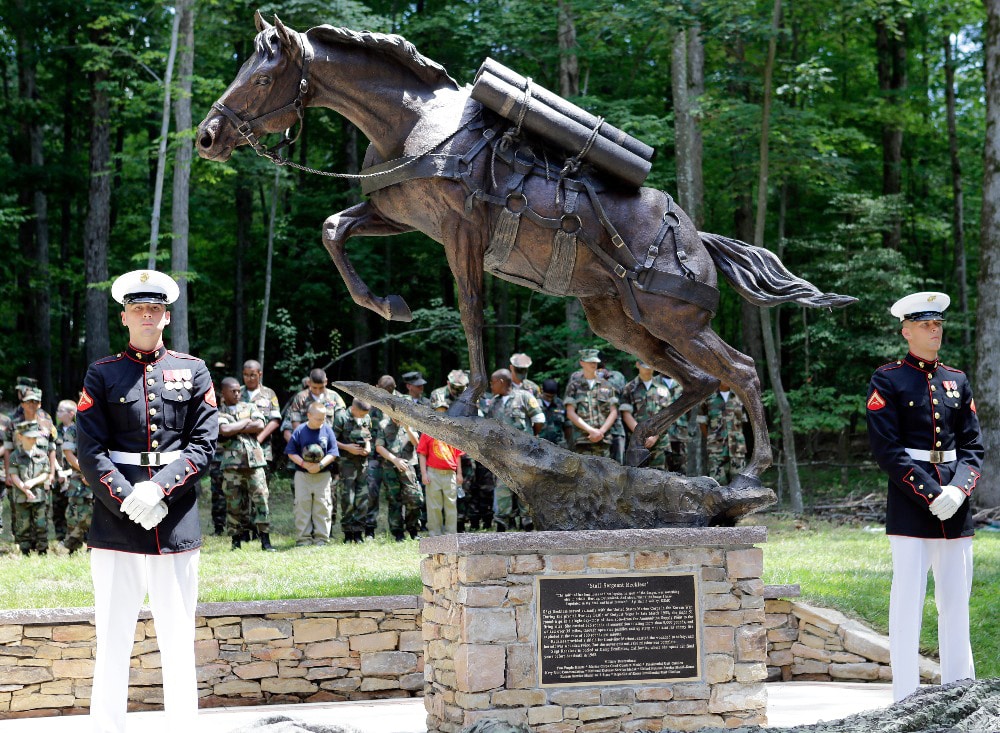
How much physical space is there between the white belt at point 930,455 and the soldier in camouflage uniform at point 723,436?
23.8 feet

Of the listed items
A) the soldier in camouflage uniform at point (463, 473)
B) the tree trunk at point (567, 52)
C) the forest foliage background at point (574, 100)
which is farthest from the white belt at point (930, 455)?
the tree trunk at point (567, 52)

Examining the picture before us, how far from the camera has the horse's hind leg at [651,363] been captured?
630 cm

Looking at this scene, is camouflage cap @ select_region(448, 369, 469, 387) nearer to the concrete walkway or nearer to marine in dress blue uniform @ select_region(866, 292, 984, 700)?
the concrete walkway

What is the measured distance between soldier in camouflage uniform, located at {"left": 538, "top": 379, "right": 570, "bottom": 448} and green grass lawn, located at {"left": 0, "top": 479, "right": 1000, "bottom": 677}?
2.12 meters

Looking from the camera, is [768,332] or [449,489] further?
[768,332]

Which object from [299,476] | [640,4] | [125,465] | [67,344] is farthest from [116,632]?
[67,344]

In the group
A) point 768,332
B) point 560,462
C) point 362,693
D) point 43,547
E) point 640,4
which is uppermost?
point 640,4

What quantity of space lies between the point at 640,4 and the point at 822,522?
22.5 feet

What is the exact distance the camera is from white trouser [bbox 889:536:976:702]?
5508mm

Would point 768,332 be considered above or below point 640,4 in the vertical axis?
below

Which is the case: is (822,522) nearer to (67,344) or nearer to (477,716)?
(477,716)

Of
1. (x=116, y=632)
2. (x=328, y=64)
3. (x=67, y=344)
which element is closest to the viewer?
(x=116, y=632)

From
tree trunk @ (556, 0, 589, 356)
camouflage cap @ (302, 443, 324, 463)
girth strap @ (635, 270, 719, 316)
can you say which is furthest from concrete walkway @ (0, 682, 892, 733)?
tree trunk @ (556, 0, 589, 356)

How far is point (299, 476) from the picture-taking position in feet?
36.8
